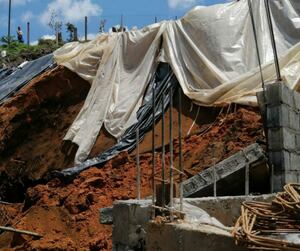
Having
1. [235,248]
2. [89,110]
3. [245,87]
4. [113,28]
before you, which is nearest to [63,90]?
[89,110]

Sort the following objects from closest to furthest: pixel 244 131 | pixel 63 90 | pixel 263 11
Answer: pixel 244 131 < pixel 263 11 < pixel 63 90

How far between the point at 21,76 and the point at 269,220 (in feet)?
41.7

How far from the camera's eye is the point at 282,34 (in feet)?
31.5

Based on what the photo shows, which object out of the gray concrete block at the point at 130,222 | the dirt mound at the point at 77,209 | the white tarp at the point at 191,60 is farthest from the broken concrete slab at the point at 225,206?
the white tarp at the point at 191,60

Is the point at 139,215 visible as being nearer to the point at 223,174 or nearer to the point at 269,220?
the point at 269,220

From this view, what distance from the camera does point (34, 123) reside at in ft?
41.5

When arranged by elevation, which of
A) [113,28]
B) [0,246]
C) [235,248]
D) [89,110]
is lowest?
[0,246]

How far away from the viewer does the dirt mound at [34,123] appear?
1191 cm

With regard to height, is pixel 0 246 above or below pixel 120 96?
below

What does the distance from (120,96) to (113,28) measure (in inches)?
134

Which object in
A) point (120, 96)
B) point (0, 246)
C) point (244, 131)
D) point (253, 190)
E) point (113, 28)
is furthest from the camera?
point (113, 28)

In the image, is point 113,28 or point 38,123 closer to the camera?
point 38,123

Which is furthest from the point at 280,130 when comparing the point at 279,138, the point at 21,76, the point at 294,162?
the point at 21,76

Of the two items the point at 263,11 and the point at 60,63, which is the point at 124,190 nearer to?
the point at 263,11
